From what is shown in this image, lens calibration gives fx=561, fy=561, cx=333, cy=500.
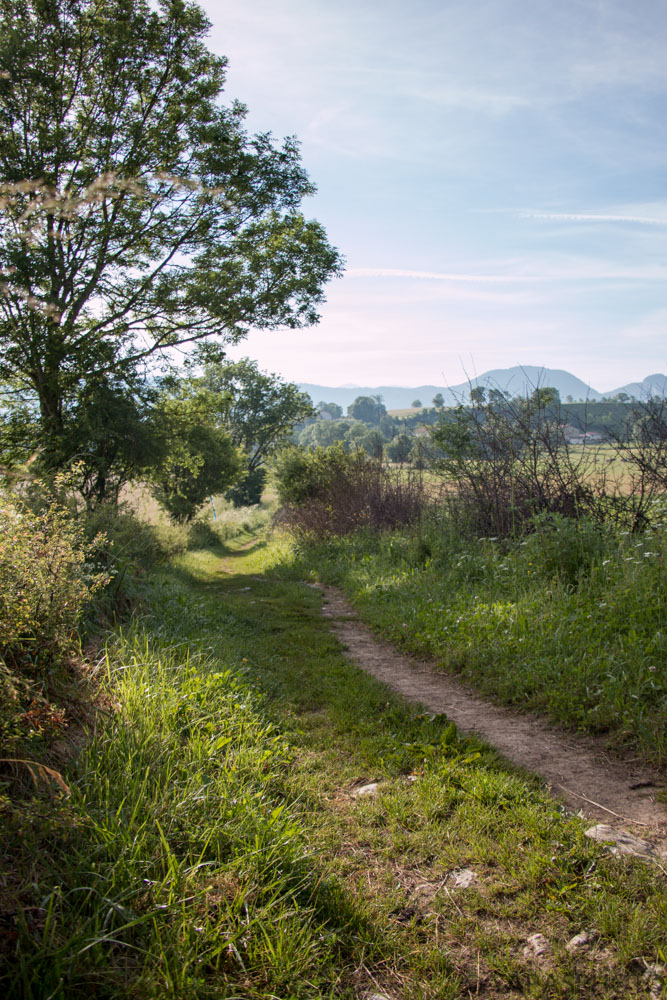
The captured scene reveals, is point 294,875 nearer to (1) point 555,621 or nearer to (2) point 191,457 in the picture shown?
(1) point 555,621

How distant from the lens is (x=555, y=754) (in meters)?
4.04

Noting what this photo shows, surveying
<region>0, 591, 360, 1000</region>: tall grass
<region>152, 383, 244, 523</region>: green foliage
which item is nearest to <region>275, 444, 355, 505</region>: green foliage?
<region>152, 383, 244, 523</region>: green foliage

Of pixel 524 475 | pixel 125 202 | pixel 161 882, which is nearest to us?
pixel 161 882

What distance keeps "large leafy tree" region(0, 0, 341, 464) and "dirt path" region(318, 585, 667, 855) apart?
10.7 metres

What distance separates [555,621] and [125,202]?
1385cm

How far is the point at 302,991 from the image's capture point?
2082mm

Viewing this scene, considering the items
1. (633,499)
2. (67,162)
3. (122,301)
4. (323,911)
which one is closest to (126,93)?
(67,162)

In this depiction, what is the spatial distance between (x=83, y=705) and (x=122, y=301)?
544 inches

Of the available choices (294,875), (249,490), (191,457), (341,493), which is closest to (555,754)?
(294,875)

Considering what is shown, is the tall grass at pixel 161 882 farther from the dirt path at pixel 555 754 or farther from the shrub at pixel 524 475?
the shrub at pixel 524 475

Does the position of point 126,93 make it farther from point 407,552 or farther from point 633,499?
point 633,499

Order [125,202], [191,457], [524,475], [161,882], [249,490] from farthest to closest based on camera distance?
[249,490] < [191,457] < [125,202] < [524,475] < [161,882]

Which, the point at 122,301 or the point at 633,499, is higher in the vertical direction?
the point at 122,301

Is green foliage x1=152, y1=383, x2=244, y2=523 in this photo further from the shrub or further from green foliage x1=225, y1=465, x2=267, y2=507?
green foliage x1=225, y1=465, x2=267, y2=507
